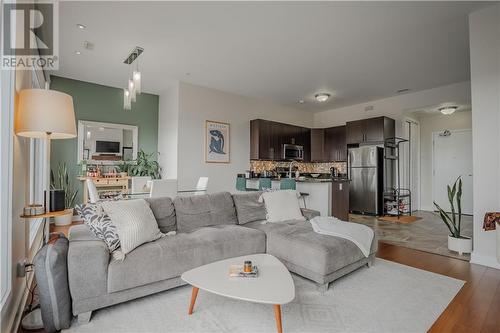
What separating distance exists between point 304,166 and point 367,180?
7.02 ft

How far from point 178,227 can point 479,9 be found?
4.29m

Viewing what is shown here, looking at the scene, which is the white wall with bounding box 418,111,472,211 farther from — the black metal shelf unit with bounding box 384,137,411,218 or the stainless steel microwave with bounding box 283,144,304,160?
the stainless steel microwave with bounding box 283,144,304,160

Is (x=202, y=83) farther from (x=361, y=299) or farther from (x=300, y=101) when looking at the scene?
(x=361, y=299)

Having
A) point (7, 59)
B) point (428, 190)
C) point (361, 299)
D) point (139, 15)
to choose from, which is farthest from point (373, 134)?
point (7, 59)

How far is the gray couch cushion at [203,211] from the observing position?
292 cm

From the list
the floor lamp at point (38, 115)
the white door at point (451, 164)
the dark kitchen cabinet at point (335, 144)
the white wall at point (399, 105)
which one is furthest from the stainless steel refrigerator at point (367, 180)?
the floor lamp at point (38, 115)

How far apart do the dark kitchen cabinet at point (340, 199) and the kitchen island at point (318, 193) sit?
133 mm

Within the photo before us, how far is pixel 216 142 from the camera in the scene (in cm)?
604

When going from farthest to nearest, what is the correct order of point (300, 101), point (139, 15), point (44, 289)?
point (300, 101)
point (139, 15)
point (44, 289)

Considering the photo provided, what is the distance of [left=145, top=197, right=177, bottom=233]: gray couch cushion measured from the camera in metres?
2.74

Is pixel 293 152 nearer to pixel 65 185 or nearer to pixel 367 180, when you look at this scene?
pixel 367 180

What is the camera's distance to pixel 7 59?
1.83m

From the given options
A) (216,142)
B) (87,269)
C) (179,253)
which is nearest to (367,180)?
(216,142)

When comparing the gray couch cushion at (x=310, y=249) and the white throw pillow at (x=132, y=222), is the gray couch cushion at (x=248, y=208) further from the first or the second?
the white throw pillow at (x=132, y=222)
